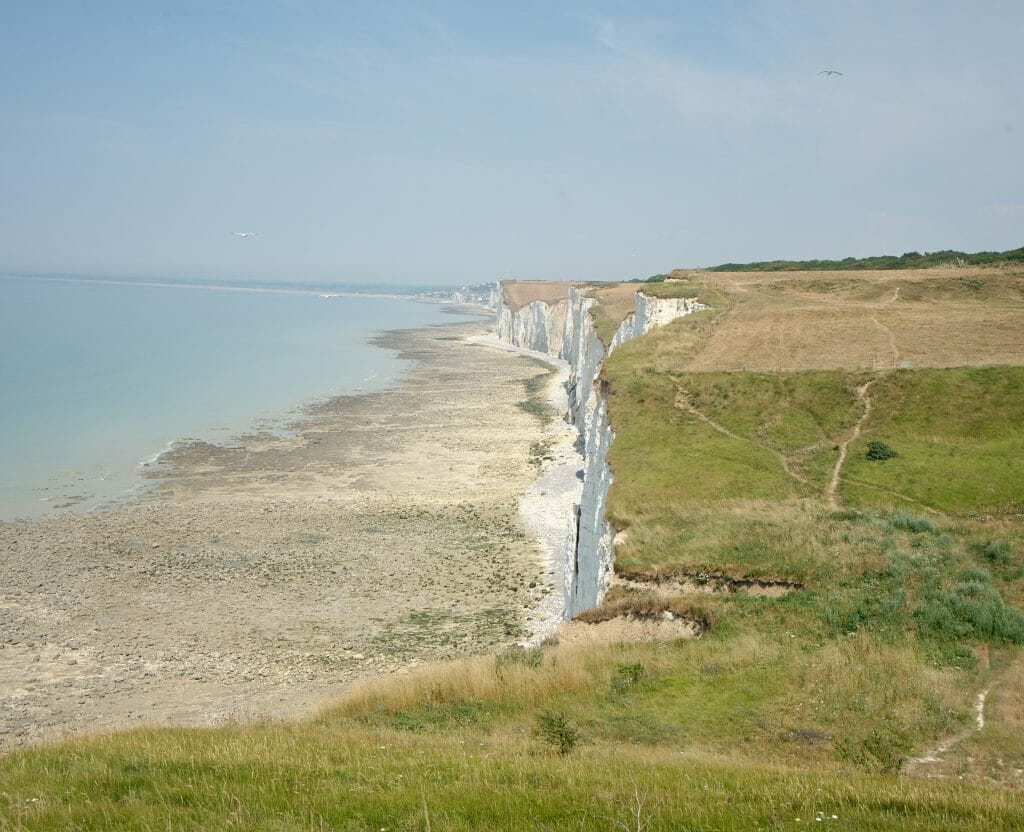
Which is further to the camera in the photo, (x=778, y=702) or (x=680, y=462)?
(x=680, y=462)

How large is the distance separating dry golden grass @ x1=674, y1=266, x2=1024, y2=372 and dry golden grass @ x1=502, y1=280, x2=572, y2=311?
283 feet

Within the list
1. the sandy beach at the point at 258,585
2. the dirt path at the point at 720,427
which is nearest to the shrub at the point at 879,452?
the dirt path at the point at 720,427

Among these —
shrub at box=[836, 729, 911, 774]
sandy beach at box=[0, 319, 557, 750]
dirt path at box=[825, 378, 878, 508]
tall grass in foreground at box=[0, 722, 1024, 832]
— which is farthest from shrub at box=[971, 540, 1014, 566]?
sandy beach at box=[0, 319, 557, 750]

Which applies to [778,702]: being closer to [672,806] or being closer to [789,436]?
[672,806]

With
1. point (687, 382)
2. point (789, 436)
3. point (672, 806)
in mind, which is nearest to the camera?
point (672, 806)

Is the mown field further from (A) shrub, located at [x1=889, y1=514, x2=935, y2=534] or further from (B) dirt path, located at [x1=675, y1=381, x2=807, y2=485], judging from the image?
(B) dirt path, located at [x1=675, y1=381, x2=807, y2=485]

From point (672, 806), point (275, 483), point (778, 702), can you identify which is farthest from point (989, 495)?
point (275, 483)

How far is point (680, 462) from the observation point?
27188 mm

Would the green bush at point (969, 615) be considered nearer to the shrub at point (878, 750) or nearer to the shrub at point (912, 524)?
the shrub at point (912, 524)

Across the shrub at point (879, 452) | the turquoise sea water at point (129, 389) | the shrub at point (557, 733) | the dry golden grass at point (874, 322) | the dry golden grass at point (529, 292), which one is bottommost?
the turquoise sea water at point (129, 389)

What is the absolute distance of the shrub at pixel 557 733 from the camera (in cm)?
982

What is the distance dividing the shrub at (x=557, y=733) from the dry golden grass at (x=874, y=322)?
93.6 feet

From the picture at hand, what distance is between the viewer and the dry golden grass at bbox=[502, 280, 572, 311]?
14639 centimetres

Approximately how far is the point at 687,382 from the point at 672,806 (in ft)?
96.6
